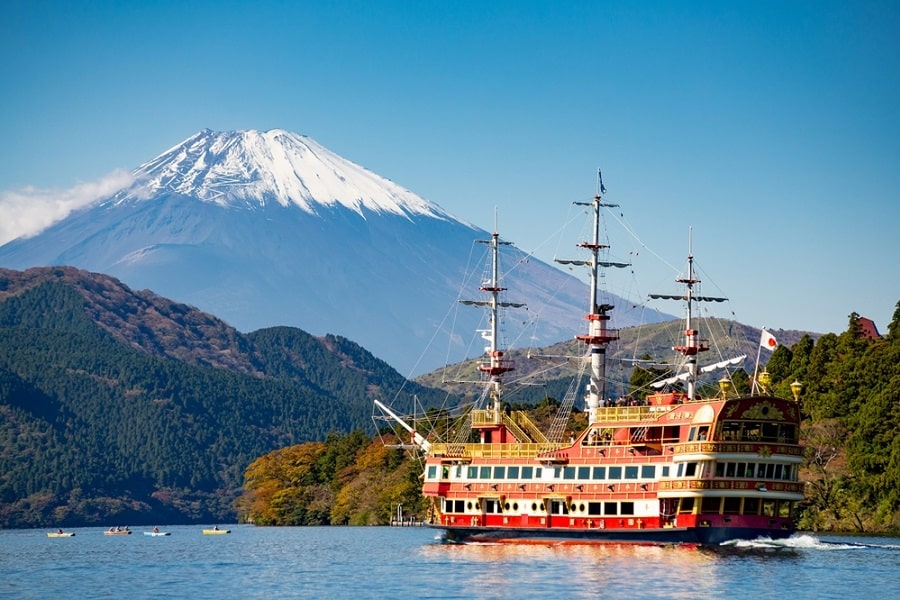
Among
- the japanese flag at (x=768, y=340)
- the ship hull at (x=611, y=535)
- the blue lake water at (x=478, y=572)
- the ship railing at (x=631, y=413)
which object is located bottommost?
the blue lake water at (x=478, y=572)

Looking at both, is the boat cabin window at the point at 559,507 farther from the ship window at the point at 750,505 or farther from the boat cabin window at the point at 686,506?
the ship window at the point at 750,505

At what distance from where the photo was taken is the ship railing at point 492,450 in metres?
71.6

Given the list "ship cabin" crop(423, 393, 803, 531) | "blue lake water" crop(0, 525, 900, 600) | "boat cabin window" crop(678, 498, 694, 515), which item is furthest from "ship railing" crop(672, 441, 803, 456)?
"blue lake water" crop(0, 525, 900, 600)

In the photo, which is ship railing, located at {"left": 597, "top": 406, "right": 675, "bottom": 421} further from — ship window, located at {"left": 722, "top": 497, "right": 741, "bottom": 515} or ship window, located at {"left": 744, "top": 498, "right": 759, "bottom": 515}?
ship window, located at {"left": 744, "top": 498, "right": 759, "bottom": 515}

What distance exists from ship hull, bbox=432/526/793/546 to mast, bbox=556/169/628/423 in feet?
20.7

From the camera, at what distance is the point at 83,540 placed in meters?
107

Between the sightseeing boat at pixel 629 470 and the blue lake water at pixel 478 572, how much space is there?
111 cm

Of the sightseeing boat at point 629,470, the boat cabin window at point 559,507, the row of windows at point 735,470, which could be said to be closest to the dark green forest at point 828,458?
the sightseeing boat at point 629,470

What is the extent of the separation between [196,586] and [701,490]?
21.5m

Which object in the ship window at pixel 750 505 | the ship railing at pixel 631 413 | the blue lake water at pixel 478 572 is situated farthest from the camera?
the ship railing at pixel 631 413

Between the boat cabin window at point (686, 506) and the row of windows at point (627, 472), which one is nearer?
the row of windows at point (627, 472)

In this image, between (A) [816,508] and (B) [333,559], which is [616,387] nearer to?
(A) [816,508]

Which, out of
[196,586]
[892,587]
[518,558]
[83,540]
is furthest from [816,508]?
[83,540]

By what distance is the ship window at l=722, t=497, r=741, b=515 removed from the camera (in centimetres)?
6512
